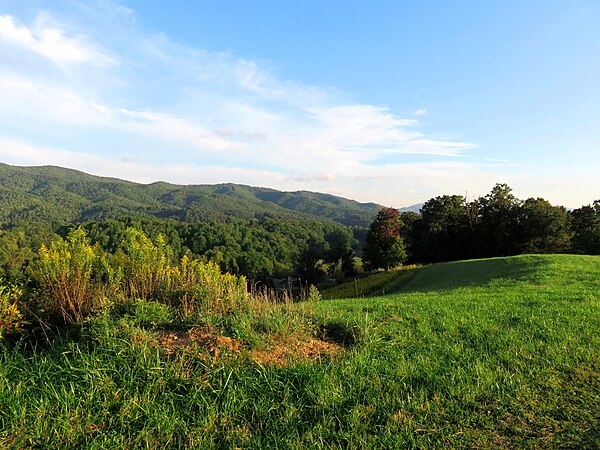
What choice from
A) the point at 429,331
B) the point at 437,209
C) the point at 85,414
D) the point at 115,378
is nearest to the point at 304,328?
the point at 429,331

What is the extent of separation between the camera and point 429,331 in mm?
6070

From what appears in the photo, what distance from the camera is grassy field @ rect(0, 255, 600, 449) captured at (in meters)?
3.21

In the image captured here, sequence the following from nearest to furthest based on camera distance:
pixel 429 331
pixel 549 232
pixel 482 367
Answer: pixel 482 367
pixel 429 331
pixel 549 232

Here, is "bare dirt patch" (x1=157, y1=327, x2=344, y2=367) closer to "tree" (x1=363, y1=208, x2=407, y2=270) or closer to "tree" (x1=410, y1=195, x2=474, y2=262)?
"tree" (x1=363, y1=208, x2=407, y2=270)

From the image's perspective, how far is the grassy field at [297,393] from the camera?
3207mm

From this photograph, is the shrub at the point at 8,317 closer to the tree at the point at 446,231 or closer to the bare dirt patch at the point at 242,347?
the bare dirt patch at the point at 242,347

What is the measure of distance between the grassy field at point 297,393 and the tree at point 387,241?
3176 cm

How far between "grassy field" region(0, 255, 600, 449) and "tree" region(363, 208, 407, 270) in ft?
104

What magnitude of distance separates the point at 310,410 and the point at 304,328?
195 centimetres

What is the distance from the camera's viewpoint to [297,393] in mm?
3898

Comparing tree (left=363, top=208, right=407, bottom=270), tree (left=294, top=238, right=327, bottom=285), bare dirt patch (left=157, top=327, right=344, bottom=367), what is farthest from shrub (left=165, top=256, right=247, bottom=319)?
tree (left=294, top=238, right=327, bottom=285)

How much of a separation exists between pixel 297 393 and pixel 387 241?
1382 inches

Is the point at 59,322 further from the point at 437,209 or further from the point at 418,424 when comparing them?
the point at 437,209

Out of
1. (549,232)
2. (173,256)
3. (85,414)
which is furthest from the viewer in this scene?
(549,232)
